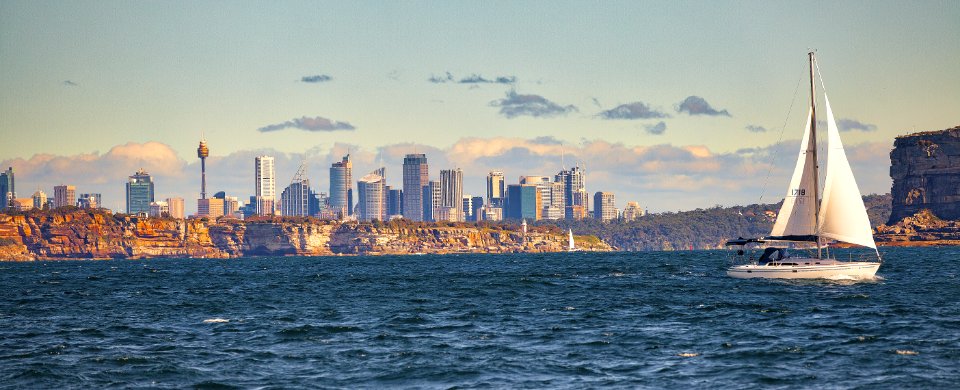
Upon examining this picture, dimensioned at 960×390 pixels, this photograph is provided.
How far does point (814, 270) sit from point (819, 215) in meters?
4.60

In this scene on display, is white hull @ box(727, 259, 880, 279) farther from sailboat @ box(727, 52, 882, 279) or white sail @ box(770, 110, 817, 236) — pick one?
white sail @ box(770, 110, 817, 236)

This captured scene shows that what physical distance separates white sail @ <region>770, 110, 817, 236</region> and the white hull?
2.63 m

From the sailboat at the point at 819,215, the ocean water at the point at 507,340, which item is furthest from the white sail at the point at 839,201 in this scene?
the ocean water at the point at 507,340

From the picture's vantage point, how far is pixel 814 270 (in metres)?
83.7

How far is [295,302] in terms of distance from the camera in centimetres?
7756

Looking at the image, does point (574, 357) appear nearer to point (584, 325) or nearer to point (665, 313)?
point (584, 325)

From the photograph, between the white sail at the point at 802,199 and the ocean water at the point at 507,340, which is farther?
the white sail at the point at 802,199

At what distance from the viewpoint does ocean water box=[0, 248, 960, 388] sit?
126 feet

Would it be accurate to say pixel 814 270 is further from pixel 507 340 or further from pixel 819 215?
pixel 507 340

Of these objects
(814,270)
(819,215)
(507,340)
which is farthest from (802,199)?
(507,340)

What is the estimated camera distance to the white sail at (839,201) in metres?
84.3

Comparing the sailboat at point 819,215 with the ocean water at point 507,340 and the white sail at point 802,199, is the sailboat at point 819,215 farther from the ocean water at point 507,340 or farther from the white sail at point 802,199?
the ocean water at point 507,340

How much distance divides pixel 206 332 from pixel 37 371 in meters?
14.0

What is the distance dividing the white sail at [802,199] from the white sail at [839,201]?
119 cm
